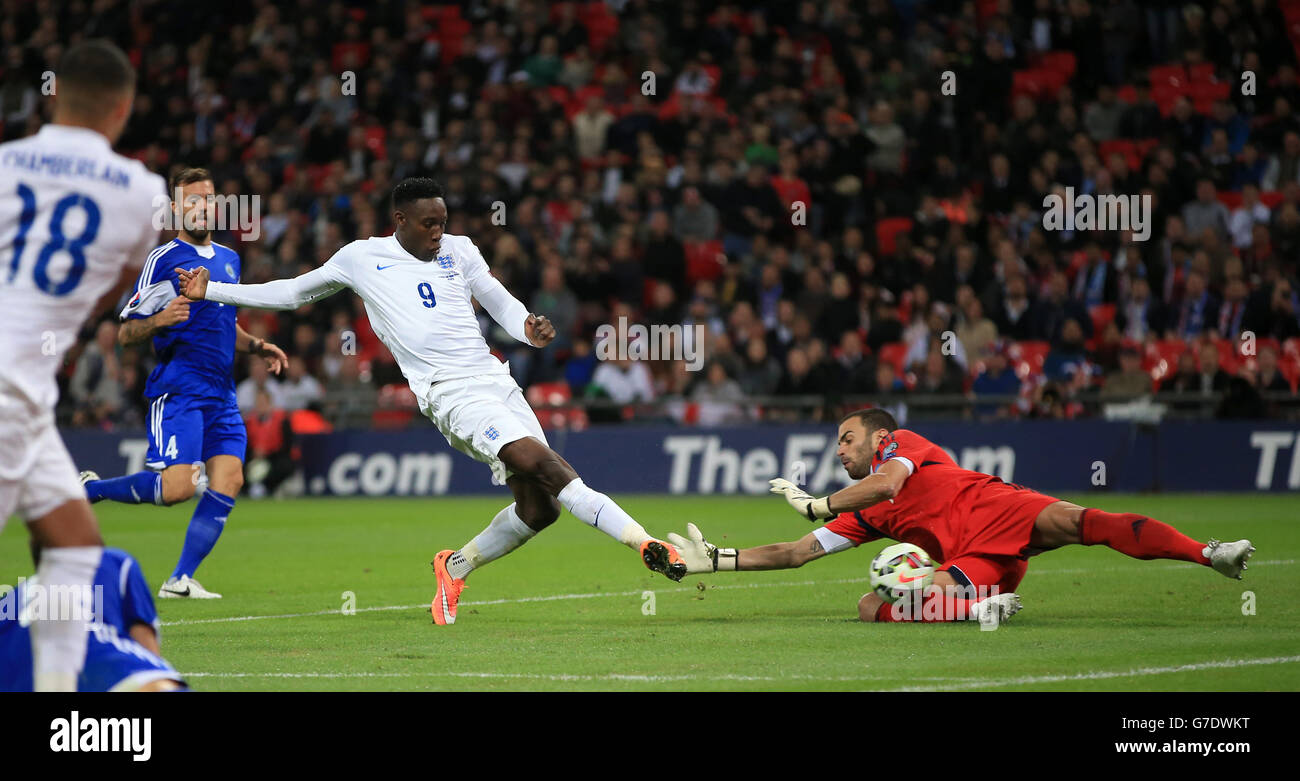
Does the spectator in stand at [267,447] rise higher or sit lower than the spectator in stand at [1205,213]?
lower

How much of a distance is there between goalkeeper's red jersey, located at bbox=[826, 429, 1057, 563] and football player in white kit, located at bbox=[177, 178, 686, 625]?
165cm

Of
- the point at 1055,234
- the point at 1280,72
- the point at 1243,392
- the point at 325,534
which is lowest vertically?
the point at 325,534

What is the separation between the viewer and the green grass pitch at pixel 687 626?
6449 mm

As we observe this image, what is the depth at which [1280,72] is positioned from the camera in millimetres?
21562

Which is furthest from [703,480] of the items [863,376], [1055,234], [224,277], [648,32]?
[224,277]

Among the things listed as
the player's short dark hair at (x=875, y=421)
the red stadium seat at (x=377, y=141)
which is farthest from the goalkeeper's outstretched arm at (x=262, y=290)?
the red stadium seat at (x=377, y=141)

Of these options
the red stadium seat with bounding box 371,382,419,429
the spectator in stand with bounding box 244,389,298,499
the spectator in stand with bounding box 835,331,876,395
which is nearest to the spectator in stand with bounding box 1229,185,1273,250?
the spectator in stand with bounding box 835,331,876,395

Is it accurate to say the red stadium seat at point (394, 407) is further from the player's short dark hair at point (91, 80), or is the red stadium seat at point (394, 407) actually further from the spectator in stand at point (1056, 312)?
the player's short dark hair at point (91, 80)

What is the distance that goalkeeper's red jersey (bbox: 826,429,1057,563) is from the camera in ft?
27.0

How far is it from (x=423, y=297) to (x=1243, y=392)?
478 inches

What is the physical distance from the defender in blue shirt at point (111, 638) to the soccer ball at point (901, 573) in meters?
4.24

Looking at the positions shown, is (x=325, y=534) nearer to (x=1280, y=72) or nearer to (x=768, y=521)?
(x=768, y=521)

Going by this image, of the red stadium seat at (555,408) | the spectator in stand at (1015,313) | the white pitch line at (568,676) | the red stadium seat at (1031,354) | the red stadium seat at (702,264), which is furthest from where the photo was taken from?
the red stadium seat at (702,264)

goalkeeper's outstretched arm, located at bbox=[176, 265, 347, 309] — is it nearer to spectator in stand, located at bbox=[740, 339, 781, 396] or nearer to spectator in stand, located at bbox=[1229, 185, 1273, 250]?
spectator in stand, located at bbox=[740, 339, 781, 396]
